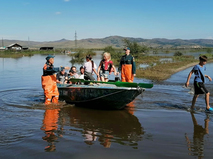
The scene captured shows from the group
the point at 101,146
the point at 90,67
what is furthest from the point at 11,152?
the point at 90,67

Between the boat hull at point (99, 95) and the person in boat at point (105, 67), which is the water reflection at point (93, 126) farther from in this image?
the person in boat at point (105, 67)

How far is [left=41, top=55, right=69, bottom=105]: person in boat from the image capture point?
8258 millimetres

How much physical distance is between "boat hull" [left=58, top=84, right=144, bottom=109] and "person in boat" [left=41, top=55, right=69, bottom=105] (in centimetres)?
40

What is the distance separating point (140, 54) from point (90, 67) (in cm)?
3545

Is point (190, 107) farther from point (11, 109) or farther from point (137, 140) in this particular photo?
point (11, 109)

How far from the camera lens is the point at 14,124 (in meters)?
6.52

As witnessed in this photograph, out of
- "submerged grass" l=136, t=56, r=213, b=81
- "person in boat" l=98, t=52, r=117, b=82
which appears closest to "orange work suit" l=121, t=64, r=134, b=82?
"person in boat" l=98, t=52, r=117, b=82

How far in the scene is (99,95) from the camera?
8.06m

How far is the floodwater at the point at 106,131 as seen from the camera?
187 inches

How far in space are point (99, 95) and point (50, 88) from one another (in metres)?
1.64

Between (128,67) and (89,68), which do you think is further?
(128,67)

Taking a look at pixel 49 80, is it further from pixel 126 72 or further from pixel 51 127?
pixel 126 72

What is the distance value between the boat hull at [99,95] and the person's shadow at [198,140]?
1.83 m

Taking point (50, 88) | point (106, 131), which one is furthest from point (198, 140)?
point (50, 88)
